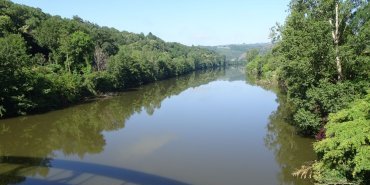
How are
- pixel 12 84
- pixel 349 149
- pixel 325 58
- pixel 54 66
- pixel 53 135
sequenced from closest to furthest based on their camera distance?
pixel 349 149 < pixel 325 58 < pixel 53 135 < pixel 12 84 < pixel 54 66

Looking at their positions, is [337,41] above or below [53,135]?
above

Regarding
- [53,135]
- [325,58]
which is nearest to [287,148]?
[325,58]

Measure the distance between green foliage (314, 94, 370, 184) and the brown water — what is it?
3090 mm

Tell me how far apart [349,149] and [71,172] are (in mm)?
14472

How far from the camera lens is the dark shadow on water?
776 inches

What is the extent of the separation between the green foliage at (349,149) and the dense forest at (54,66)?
3243 centimetres

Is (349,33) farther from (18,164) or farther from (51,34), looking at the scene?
(51,34)

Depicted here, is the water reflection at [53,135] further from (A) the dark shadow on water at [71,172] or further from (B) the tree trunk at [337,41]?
(B) the tree trunk at [337,41]

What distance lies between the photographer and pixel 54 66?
184ft

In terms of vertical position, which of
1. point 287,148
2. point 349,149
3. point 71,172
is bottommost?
point 287,148

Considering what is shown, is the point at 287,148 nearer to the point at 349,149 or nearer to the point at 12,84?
the point at 349,149

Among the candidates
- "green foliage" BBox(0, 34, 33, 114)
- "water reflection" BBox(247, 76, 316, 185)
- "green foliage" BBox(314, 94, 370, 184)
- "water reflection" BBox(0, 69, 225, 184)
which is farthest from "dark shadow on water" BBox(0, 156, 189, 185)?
"green foliage" BBox(0, 34, 33, 114)

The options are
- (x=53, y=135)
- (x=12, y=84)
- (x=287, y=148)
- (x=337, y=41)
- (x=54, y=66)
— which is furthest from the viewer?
(x=54, y=66)

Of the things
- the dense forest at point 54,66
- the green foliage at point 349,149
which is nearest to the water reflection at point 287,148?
the green foliage at point 349,149
